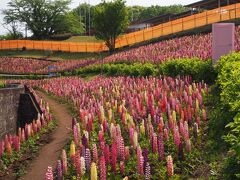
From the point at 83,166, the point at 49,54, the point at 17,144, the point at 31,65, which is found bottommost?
the point at 17,144

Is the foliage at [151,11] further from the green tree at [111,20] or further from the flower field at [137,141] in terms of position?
the flower field at [137,141]

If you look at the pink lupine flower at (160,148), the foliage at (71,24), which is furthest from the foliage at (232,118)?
the foliage at (71,24)

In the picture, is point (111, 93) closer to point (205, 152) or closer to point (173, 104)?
point (173, 104)

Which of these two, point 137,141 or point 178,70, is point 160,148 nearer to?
point 137,141

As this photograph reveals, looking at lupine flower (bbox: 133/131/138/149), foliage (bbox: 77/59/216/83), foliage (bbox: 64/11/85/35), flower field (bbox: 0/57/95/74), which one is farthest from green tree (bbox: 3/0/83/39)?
lupine flower (bbox: 133/131/138/149)

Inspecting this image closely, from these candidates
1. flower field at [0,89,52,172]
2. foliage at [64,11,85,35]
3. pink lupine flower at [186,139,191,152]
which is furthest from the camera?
foliage at [64,11,85,35]

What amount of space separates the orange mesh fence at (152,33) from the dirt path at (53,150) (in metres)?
21.6

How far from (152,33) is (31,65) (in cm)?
1407

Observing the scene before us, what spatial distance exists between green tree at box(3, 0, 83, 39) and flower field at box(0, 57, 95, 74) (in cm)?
2512

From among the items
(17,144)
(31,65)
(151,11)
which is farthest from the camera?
(151,11)

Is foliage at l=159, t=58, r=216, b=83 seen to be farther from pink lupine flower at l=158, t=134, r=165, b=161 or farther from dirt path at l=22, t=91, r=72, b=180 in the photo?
pink lupine flower at l=158, t=134, r=165, b=161

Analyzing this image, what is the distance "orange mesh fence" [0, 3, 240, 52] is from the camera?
34.0 metres

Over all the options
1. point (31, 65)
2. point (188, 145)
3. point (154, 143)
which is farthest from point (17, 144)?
point (31, 65)

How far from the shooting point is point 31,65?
148 ft
